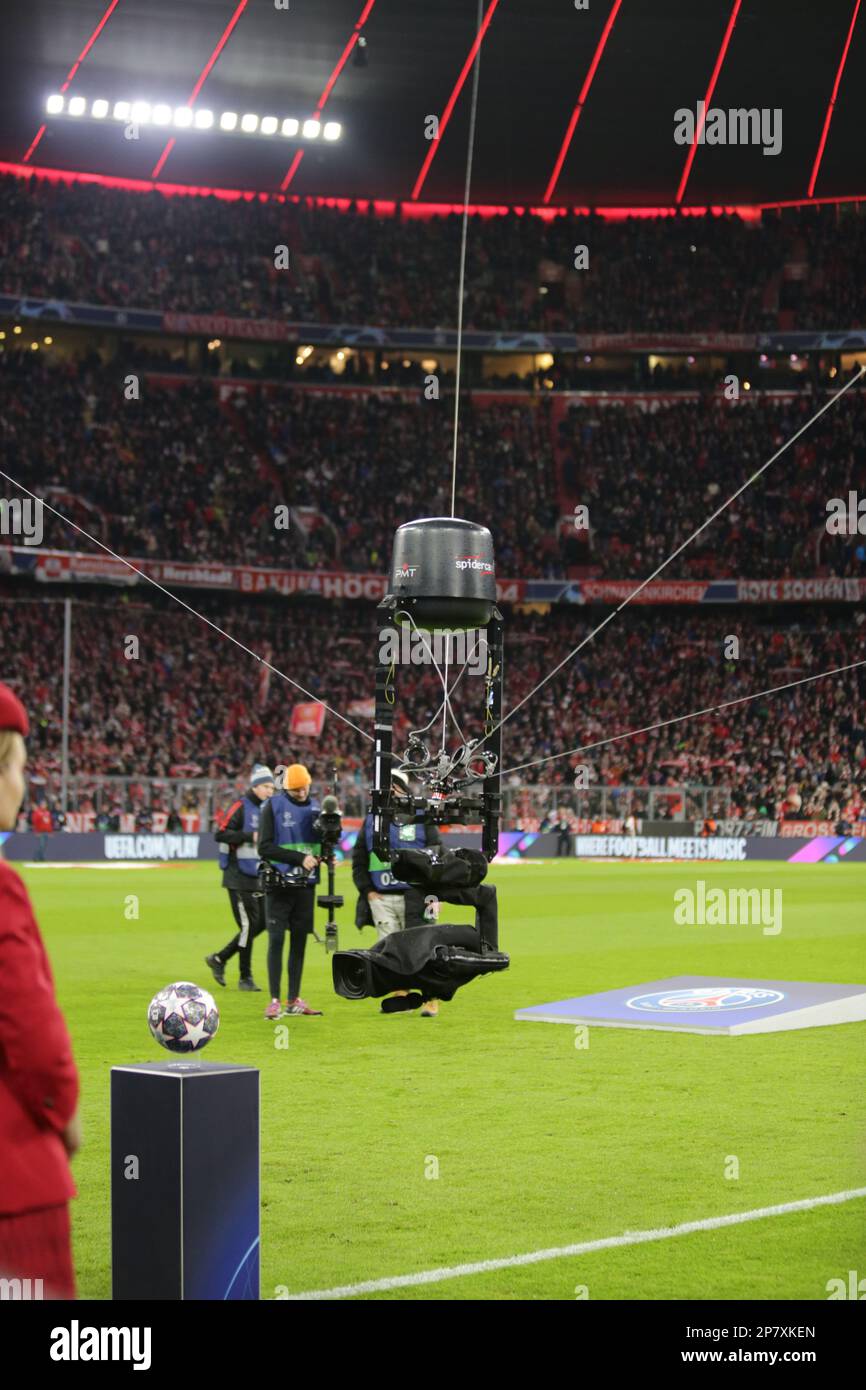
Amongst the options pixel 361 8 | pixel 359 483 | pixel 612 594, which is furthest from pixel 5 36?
pixel 612 594

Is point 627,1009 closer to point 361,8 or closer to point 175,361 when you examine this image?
point 361,8

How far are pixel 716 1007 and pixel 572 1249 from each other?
25.2 feet

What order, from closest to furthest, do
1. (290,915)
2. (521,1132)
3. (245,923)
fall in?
1. (521,1132)
2. (290,915)
3. (245,923)

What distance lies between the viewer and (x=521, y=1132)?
10.7 metres

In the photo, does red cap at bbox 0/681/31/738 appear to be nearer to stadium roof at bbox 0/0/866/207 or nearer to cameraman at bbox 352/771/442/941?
cameraman at bbox 352/771/442/941

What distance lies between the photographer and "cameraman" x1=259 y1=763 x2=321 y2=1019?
14.8 m

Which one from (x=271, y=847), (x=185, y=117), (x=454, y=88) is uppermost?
(x=454, y=88)

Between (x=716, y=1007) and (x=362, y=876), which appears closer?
(x=362, y=876)

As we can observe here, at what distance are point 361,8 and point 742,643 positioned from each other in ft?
74.9

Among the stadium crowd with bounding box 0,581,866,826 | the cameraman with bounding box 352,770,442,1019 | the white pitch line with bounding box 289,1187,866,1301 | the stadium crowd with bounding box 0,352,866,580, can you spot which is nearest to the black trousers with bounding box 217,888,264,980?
the cameraman with bounding box 352,770,442,1019
